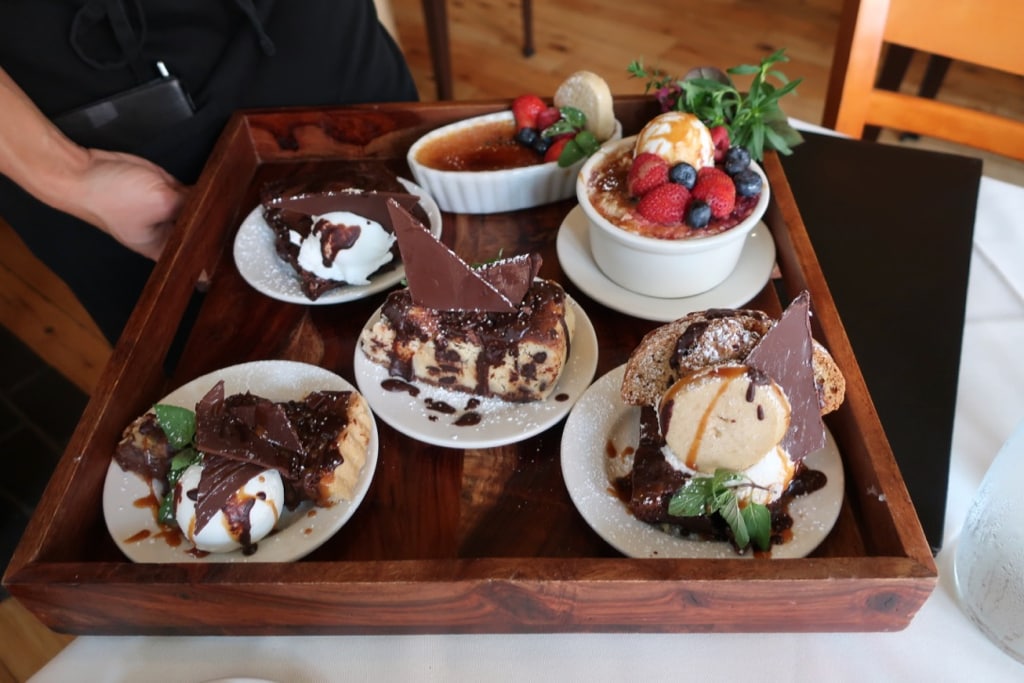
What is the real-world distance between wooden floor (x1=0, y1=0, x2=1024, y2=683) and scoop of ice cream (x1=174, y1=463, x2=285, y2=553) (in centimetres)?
187

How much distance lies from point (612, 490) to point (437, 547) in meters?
0.22

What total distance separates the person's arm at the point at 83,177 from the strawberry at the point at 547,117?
2.24 ft

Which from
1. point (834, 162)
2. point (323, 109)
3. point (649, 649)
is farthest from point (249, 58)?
point (649, 649)

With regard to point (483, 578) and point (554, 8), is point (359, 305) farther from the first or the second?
point (554, 8)

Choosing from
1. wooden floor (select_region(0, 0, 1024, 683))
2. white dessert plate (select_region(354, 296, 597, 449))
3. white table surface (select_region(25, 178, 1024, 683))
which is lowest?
wooden floor (select_region(0, 0, 1024, 683))

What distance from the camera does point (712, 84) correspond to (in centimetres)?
128

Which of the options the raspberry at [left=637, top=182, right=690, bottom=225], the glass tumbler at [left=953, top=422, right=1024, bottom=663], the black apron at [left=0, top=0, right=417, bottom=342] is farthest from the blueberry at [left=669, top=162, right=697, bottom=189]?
the black apron at [left=0, top=0, right=417, bottom=342]

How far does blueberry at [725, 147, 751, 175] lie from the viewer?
1.16 metres

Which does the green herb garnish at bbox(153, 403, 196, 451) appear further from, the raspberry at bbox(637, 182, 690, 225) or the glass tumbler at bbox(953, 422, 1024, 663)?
the glass tumbler at bbox(953, 422, 1024, 663)

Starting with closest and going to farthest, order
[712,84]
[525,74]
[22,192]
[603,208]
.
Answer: [603,208], [712,84], [22,192], [525,74]

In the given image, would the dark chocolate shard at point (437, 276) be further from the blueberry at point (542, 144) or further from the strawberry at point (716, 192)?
the blueberry at point (542, 144)

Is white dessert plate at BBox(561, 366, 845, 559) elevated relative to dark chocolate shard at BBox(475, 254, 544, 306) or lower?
lower

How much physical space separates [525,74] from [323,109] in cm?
209

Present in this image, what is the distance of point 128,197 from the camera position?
4.48 feet
